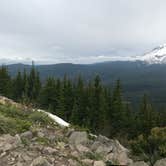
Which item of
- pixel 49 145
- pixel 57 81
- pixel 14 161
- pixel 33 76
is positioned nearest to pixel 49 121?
pixel 49 145

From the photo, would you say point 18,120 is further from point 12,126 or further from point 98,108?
point 98,108

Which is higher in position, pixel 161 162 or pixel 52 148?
pixel 52 148

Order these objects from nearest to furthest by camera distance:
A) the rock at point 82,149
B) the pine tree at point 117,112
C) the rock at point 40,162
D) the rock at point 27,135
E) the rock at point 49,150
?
the rock at point 40,162 < the rock at point 49,150 < the rock at point 82,149 < the rock at point 27,135 < the pine tree at point 117,112

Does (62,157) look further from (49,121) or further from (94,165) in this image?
(49,121)

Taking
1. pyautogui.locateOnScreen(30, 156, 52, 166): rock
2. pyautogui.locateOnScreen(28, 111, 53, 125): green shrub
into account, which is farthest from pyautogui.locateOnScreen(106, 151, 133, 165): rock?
pyautogui.locateOnScreen(28, 111, 53, 125): green shrub

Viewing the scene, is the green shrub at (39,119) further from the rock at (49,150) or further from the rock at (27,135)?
the rock at (49,150)

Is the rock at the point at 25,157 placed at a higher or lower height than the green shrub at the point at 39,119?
lower

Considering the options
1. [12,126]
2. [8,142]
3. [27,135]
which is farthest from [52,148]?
[12,126]

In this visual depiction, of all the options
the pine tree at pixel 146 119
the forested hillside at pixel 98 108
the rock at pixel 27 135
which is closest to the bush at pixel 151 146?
the rock at pixel 27 135

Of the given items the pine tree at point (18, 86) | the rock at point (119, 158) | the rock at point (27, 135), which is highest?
the rock at point (27, 135)

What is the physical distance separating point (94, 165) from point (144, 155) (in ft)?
5.60

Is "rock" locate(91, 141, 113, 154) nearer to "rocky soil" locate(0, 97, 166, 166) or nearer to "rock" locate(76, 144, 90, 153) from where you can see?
"rocky soil" locate(0, 97, 166, 166)

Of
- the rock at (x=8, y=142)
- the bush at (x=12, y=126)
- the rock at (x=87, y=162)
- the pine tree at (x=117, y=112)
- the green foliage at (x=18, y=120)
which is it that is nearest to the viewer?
the rock at (x=87, y=162)

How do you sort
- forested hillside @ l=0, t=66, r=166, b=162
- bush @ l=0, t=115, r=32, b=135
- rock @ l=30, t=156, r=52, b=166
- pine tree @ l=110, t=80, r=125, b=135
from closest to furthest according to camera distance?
rock @ l=30, t=156, r=52, b=166, bush @ l=0, t=115, r=32, b=135, forested hillside @ l=0, t=66, r=166, b=162, pine tree @ l=110, t=80, r=125, b=135
